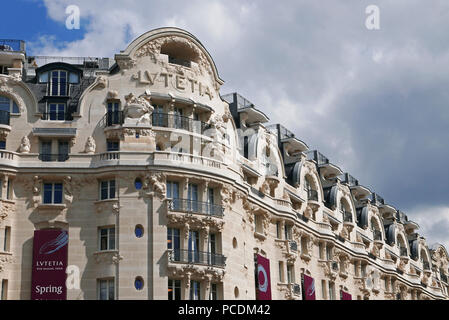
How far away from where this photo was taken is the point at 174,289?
52.0m

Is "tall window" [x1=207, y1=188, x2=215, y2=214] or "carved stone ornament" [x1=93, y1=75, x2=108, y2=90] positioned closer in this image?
"tall window" [x1=207, y1=188, x2=215, y2=214]

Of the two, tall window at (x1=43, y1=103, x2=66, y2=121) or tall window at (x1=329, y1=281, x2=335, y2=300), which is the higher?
tall window at (x1=43, y1=103, x2=66, y2=121)

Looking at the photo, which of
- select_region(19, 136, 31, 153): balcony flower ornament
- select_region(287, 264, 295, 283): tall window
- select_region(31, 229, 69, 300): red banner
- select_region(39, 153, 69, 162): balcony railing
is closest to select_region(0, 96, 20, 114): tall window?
select_region(19, 136, 31, 153): balcony flower ornament

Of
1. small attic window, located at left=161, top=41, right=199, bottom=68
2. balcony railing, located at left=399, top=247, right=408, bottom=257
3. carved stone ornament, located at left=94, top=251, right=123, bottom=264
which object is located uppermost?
small attic window, located at left=161, top=41, right=199, bottom=68

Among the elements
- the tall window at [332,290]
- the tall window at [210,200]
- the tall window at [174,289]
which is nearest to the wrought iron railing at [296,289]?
the tall window at [332,290]

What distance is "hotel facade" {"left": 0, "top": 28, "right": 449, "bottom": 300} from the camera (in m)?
51.7

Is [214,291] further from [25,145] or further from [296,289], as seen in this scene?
[25,145]

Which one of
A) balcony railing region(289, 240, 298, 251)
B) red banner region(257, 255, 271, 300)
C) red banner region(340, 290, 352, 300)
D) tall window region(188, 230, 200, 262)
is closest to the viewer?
tall window region(188, 230, 200, 262)

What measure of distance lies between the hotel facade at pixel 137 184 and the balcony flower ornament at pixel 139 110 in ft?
0.23

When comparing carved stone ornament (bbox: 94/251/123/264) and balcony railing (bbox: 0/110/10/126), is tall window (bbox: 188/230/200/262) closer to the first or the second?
carved stone ornament (bbox: 94/251/123/264)

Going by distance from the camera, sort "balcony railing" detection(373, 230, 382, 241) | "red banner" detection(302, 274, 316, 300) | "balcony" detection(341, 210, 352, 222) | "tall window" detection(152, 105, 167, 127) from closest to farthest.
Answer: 1. "tall window" detection(152, 105, 167, 127)
2. "red banner" detection(302, 274, 316, 300)
3. "balcony" detection(341, 210, 352, 222)
4. "balcony railing" detection(373, 230, 382, 241)

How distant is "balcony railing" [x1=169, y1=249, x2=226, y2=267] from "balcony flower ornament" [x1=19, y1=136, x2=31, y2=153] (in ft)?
40.2

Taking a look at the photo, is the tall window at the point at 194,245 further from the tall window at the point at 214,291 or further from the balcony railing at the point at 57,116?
the balcony railing at the point at 57,116

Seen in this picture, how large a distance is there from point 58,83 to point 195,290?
59.6 feet
